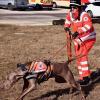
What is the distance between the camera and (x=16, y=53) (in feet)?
49.9

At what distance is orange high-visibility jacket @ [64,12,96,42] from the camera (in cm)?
984

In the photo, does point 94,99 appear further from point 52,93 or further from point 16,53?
point 16,53

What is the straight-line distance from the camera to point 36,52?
15.6m

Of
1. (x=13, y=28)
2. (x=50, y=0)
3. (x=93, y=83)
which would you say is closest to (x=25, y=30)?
(x=13, y=28)

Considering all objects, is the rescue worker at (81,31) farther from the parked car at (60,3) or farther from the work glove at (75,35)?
the parked car at (60,3)

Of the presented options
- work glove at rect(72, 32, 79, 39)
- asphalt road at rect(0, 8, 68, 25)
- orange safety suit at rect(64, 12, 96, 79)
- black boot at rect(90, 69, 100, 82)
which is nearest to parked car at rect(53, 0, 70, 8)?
asphalt road at rect(0, 8, 68, 25)

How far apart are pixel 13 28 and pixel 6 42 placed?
5.72m

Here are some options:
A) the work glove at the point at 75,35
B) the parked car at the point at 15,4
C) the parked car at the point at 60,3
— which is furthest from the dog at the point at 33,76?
the parked car at the point at 60,3

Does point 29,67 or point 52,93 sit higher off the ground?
point 29,67

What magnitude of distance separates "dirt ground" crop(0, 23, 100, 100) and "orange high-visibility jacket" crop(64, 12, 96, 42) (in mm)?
Answer: 1239

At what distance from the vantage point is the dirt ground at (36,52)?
9.77m

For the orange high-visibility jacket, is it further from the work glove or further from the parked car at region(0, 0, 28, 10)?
the parked car at region(0, 0, 28, 10)

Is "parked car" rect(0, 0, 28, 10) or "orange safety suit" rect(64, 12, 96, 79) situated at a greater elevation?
"orange safety suit" rect(64, 12, 96, 79)

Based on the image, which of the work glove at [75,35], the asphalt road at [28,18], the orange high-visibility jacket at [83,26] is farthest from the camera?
the asphalt road at [28,18]
